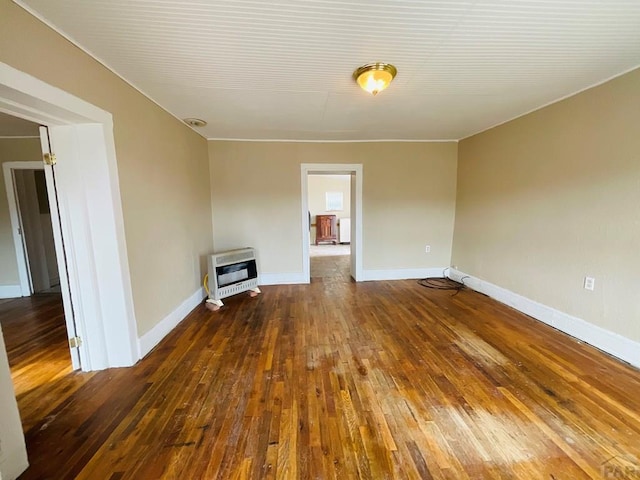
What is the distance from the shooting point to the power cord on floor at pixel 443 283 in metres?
3.97

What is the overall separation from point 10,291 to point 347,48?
17.9 feet

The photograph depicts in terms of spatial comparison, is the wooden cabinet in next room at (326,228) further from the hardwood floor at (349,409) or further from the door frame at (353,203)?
the hardwood floor at (349,409)

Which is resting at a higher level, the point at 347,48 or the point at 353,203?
the point at 347,48

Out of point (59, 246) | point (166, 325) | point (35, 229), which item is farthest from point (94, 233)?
point (35, 229)

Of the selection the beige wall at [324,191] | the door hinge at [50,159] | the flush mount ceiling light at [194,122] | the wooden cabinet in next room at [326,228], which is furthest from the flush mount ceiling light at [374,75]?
the beige wall at [324,191]

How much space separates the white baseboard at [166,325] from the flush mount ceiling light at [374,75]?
2772 mm

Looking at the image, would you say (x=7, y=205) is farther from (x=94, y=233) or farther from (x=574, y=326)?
(x=574, y=326)

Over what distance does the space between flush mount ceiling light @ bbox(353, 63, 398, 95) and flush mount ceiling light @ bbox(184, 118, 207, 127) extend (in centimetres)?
197

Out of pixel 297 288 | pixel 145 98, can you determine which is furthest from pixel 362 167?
pixel 145 98

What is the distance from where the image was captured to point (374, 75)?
6.40 ft

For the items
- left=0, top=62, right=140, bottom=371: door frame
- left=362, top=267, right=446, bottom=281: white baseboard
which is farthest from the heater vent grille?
left=362, top=267, right=446, bottom=281: white baseboard

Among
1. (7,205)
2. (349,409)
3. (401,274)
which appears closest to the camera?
(349,409)

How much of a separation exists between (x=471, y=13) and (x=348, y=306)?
2840 mm

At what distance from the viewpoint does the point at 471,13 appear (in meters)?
1.38
